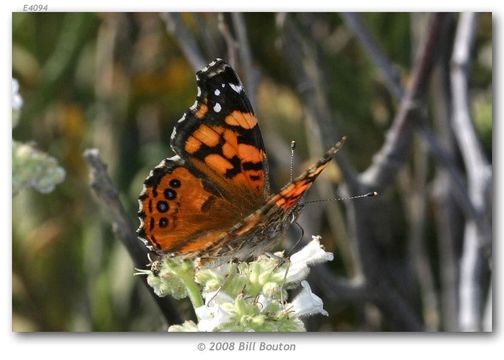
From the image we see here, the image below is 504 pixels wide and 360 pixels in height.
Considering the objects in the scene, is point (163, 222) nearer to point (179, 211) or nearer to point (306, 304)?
point (179, 211)

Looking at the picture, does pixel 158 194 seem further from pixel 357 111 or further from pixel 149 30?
pixel 149 30

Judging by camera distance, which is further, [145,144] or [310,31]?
[145,144]

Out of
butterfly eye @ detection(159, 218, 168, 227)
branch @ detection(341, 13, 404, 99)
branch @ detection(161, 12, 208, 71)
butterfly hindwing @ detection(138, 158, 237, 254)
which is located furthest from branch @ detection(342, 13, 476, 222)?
butterfly eye @ detection(159, 218, 168, 227)

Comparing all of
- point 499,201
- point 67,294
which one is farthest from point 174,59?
point 499,201

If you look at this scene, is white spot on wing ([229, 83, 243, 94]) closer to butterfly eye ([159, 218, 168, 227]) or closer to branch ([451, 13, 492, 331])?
butterfly eye ([159, 218, 168, 227])
